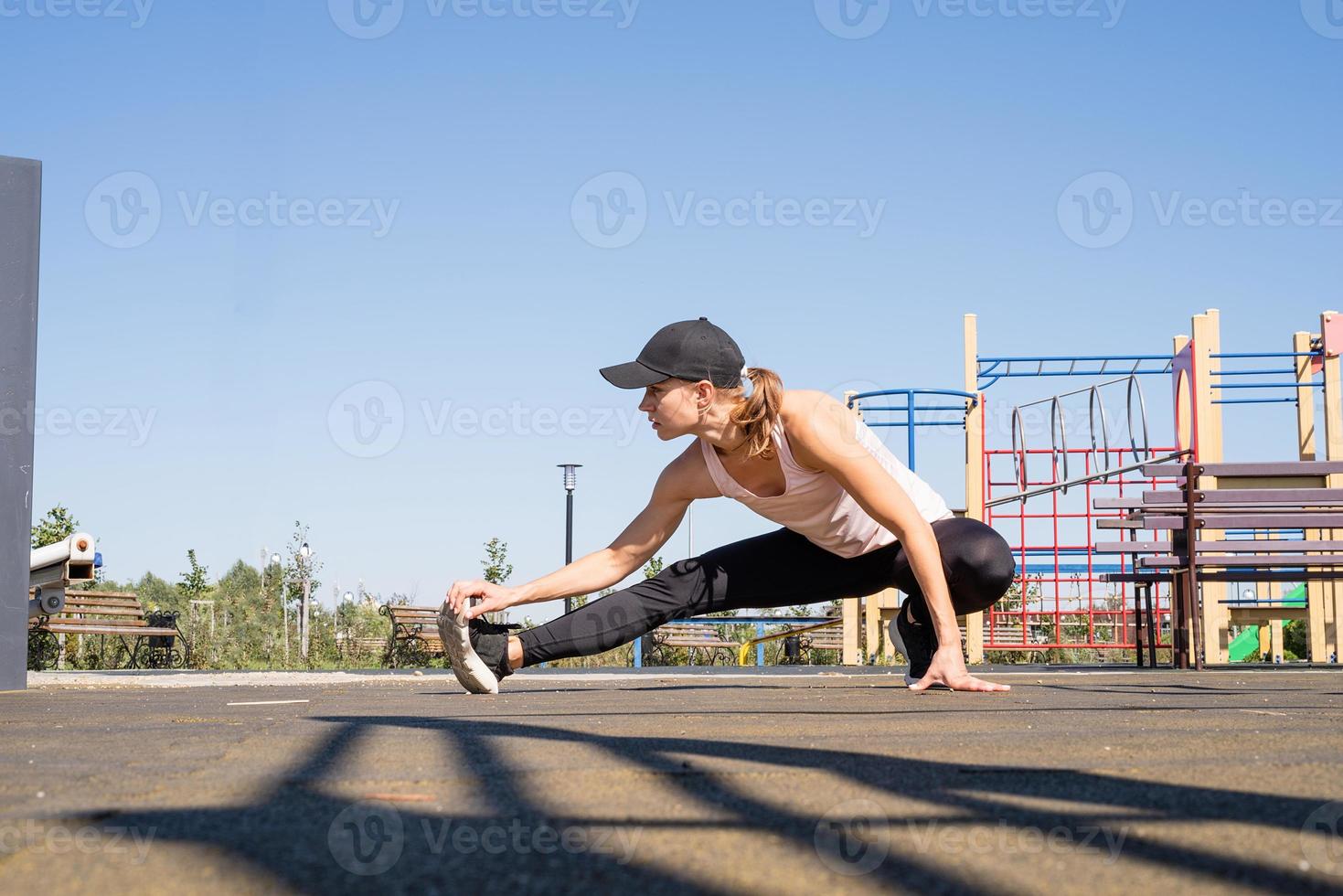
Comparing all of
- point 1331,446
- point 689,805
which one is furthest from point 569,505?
point 689,805

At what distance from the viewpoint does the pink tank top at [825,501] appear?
3.63 m

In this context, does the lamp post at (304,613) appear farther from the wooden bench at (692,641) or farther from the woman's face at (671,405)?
the woman's face at (671,405)

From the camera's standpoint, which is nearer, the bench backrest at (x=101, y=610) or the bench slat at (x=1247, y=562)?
the bench slat at (x=1247, y=562)

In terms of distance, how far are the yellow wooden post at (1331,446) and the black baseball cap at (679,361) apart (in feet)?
30.0

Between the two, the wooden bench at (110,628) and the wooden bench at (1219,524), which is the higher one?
the wooden bench at (1219,524)

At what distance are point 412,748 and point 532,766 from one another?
1.36ft

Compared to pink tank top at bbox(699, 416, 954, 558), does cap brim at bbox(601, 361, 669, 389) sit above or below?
above

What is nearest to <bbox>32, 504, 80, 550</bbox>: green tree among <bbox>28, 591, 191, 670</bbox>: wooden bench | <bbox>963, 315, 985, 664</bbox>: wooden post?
<bbox>28, 591, 191, 670</bbox>: wooden bench

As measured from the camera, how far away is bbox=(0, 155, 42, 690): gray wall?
5250 mm

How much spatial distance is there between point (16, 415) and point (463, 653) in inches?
110

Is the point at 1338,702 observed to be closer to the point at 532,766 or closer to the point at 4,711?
the point at 532,766

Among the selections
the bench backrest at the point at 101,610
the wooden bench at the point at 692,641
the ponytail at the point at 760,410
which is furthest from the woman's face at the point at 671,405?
the wooden bench at the point at 692,641

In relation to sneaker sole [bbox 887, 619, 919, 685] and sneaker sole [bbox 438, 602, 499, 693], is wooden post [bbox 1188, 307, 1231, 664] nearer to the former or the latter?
sneaker sole [bbox 887, 619, 919, 685]

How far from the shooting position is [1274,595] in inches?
498
